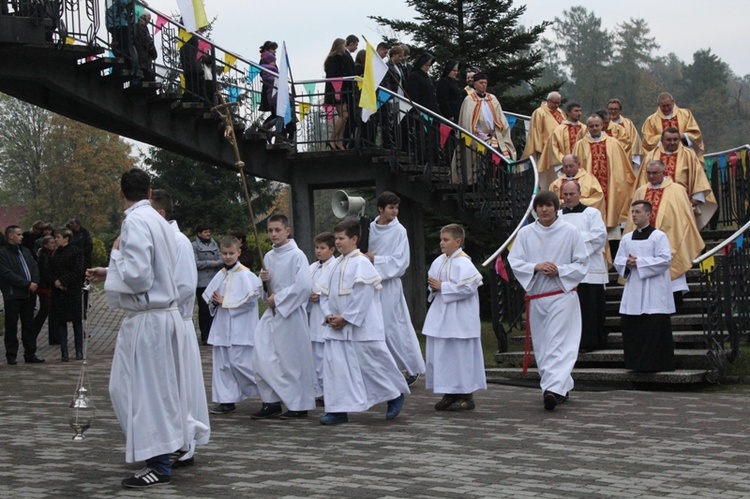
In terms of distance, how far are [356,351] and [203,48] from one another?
31.8 ft

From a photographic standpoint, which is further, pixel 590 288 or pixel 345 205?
pixel 345 205

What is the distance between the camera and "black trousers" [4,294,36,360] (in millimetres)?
16484

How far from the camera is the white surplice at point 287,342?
10.6m

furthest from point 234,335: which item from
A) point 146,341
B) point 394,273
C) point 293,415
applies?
point 146,341

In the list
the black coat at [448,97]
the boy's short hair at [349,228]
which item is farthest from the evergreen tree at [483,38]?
the boy's short hair at [349,228]

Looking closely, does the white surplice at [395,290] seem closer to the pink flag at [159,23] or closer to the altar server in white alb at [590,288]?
the altar server in white alb at [590,288]

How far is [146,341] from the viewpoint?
7.58 m

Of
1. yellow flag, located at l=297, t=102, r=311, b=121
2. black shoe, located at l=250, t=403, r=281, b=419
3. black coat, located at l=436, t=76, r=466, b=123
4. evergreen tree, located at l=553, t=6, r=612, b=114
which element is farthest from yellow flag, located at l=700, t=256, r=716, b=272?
evergreen tree, located at l=553, t=6, r=612, b=114

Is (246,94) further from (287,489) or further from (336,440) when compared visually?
(287,489)

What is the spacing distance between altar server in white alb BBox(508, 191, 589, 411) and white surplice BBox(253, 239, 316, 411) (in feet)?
6.90

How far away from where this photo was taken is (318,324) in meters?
11.6

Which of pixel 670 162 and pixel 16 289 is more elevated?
pixel 670 162

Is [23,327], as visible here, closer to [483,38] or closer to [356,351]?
[356,351]

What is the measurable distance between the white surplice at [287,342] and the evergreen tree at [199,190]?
26528 millimetres
